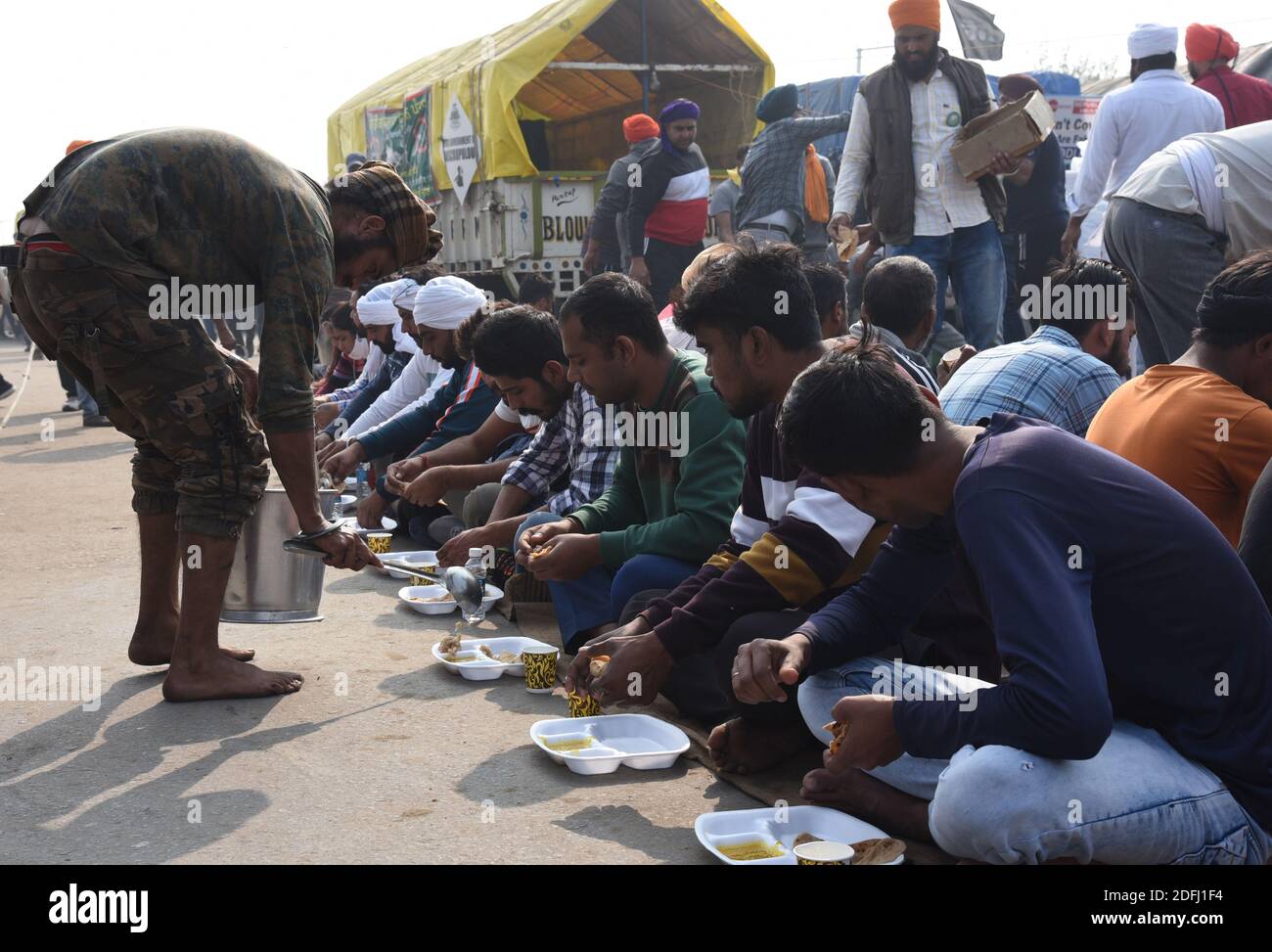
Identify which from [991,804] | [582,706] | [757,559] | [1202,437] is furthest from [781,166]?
[991,804]

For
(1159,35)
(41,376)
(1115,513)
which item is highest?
(1159,35)

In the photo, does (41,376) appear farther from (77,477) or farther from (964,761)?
(964,761)

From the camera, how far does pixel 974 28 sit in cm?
1144

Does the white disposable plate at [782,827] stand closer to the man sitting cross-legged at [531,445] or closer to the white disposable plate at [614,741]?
the white disposable plate at [614,741]

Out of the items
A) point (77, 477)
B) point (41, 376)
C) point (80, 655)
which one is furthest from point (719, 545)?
point (41, 376)

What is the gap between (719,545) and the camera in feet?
12.8

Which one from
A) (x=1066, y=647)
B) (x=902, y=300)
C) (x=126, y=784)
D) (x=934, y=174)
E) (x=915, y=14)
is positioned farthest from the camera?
(x=934, y=174)

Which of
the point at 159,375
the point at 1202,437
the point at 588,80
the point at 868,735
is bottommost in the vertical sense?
the point at 868,735

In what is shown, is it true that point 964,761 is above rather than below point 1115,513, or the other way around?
below

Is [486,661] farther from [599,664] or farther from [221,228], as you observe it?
[221,228]

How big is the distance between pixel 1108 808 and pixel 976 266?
14.6 ft

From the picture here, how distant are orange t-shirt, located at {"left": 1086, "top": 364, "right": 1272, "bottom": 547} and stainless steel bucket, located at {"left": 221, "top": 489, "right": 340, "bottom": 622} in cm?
267
